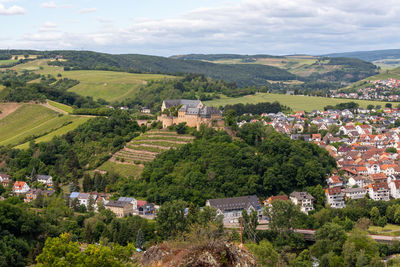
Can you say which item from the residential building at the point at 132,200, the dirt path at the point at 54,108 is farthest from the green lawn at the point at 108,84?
the residential building at the point at 132,200

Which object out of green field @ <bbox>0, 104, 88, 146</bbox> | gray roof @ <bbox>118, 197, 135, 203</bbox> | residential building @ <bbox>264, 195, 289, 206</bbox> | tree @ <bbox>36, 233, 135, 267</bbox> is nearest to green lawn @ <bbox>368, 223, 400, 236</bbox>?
residential building @ <bbox>264, 195, 289, 206</bbox>

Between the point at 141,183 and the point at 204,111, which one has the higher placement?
the point at 204,111

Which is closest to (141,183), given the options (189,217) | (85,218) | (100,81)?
(85,218)

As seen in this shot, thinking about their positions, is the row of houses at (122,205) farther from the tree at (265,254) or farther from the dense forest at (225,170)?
the tree at (265,254)

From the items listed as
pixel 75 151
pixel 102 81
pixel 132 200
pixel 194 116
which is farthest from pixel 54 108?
pixel 132 200

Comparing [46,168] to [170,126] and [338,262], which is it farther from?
[338,262]

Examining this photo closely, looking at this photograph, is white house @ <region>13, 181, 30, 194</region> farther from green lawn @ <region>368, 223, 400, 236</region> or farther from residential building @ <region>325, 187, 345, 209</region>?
green lawn @ <region>368, 223, 400, 236</region>

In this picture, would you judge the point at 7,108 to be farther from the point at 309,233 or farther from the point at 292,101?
the point at 292,101

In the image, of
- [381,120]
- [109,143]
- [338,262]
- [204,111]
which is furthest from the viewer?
[381,120]
